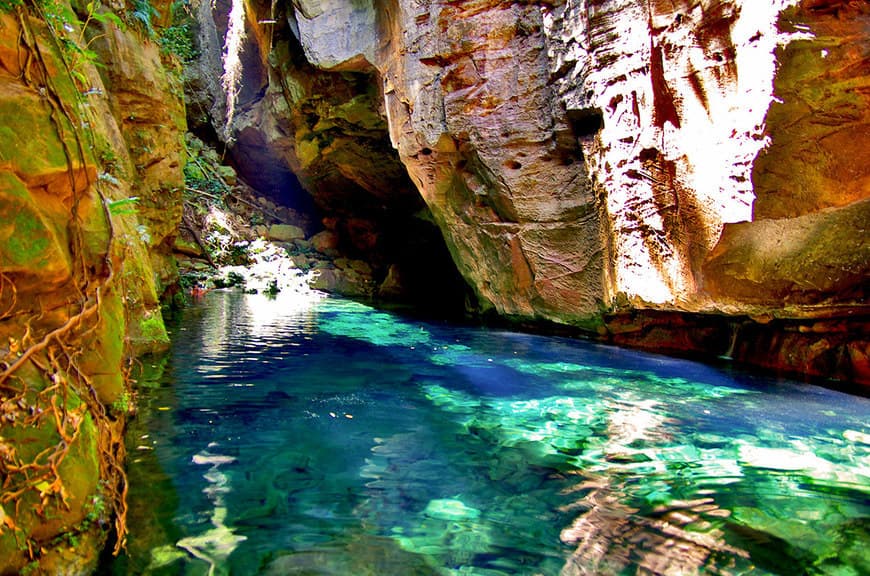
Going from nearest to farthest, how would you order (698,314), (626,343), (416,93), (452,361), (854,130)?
(854,130), (452,361), (698,314), (626,343), (416,93)

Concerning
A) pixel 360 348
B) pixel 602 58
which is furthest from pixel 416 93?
pixel 360 348

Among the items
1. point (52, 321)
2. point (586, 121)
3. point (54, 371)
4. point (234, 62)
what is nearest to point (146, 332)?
point (52, 321)

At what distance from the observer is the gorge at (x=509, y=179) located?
1.99 m

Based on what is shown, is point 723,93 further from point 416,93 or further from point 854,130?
point 416,93

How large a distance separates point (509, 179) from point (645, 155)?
2655 mm

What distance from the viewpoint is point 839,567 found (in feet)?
7.20

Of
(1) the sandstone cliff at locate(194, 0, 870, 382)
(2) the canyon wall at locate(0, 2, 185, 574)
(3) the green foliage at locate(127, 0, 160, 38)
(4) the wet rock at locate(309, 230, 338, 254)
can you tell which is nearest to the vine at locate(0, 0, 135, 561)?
(2) the canyon wall at locate(0, 2, 185, 574)

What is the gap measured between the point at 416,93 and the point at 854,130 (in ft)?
22.3

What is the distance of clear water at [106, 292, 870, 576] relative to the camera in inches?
89.0

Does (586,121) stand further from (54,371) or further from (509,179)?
(54,371)

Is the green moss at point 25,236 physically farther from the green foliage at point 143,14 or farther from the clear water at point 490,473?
the green foliage at point 143,14

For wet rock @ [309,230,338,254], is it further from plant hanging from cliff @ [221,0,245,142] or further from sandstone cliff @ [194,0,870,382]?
sandstone cliff @ [194,0,870,382]

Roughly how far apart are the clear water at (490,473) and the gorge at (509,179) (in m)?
0.48

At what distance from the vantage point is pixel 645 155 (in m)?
6.44
